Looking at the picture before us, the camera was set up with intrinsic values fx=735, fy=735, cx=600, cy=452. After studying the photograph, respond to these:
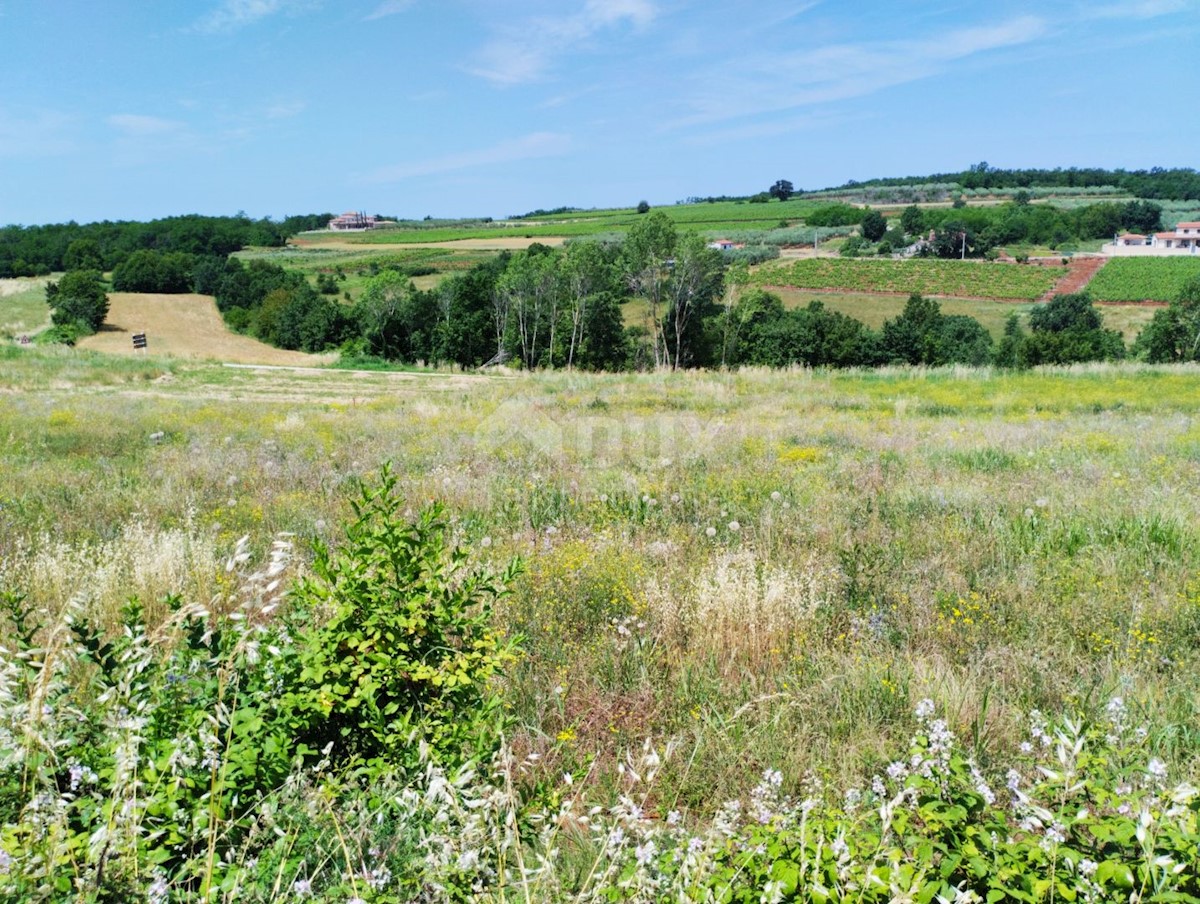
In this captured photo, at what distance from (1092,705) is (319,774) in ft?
12.3

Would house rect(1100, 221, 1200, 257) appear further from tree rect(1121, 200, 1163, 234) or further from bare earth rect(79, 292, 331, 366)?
bare earth rect(79, 292, 331, 366)

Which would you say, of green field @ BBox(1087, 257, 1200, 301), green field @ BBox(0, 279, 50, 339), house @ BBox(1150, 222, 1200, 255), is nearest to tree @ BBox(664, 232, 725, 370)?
green field @ BBox(1087, 257, 1200, 301)

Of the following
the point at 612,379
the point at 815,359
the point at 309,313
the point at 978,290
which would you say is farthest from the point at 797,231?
the point at 612,379

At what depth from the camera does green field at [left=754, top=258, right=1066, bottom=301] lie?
94.6 metres

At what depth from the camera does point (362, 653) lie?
Answer: 282cm

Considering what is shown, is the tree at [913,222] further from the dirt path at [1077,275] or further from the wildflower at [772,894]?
the wildflower at [772,894]

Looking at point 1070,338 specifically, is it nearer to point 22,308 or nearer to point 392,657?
point 392,657

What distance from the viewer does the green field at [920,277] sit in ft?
310

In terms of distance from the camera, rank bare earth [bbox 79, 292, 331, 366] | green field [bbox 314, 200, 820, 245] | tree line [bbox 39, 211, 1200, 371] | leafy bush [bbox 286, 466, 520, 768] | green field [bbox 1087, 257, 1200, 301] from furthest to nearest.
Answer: green field [bbox 314, 200, 820, 245], green field [bbox 1087, 257, 1200, 301], bare earth [bbox 79, 292, 331, 366], tree line [bbox 39, 211, 1200, 371], leafy bush [bbox 286, 466, 520, 768]

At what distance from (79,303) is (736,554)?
285 feet

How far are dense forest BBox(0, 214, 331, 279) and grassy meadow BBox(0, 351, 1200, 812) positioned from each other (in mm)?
119751

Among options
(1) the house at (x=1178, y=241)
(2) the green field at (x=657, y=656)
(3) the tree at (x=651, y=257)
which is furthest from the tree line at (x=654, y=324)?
(1) the house at (x=1178, y=241)

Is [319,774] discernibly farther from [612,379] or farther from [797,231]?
[797,231]

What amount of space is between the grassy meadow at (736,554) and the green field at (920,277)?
8424 cm
